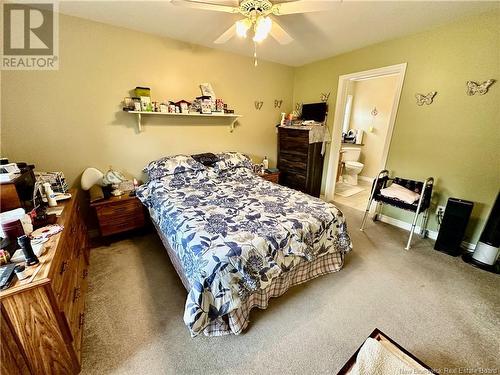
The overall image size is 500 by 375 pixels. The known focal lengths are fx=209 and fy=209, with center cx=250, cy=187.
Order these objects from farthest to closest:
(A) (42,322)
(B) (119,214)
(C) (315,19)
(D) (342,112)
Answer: (D) (342,112) < (B) (119,214) < (C) (315,19) < (A) (42,322)

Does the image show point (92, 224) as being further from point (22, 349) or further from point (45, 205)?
point (22, 349)

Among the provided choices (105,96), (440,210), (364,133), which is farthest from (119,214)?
(364,133)

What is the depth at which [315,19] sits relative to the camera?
209cm

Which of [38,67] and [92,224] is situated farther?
[92,224]

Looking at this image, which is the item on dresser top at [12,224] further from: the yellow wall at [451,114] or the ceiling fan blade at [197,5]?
the yellow wall at [451,114]

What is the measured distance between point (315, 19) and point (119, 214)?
2.92 metres

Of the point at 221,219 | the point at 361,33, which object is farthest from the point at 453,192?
the point at 221,219

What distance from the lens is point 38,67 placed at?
205cm

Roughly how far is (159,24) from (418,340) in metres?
3.62

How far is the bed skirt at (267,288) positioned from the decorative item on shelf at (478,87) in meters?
2.16

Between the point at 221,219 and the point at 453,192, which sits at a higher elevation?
the point at 453,192

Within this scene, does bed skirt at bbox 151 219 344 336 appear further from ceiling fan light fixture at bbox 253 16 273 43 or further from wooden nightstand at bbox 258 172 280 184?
ceiling fan light fixture at bbox 253 16 273 43

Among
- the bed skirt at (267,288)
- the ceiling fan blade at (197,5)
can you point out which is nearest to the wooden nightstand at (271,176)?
the bed skirt at (267,288)

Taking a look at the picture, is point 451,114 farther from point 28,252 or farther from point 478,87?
point 28,252
